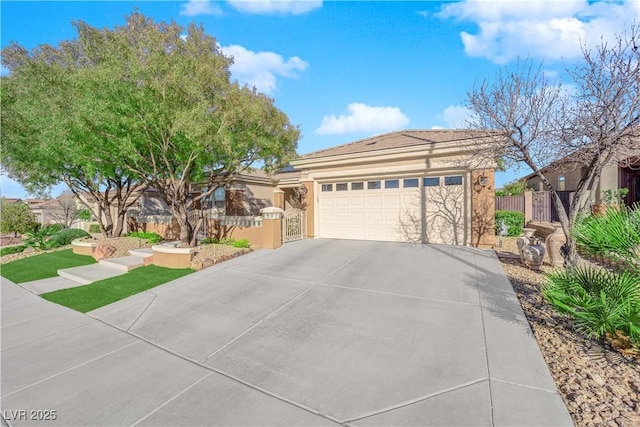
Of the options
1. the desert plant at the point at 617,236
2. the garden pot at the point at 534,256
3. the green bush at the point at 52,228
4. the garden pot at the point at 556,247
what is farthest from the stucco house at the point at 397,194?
the green bush at the point at 52,228

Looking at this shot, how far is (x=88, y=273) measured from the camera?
7.86m

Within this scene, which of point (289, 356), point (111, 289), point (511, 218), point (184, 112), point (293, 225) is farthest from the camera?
point (511, 218)

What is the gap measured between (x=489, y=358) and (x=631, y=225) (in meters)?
2.24

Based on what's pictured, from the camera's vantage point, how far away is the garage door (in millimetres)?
9336

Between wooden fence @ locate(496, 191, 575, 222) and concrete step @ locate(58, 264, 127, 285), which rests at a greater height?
wooden fence @ locate(496, 191, 575, 222)

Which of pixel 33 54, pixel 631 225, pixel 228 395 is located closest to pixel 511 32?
pixel 631 225

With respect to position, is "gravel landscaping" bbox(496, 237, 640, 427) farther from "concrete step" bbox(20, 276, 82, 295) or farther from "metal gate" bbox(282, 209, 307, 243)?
"concrete step" bbox(20, 276, 82, 295)

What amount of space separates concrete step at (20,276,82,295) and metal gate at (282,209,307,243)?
6098 millimetres

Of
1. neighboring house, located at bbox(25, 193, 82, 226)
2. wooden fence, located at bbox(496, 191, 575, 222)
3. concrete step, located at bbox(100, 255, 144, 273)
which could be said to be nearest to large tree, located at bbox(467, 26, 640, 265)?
wooden fence, located at bbox(496, 191, 575, 222)

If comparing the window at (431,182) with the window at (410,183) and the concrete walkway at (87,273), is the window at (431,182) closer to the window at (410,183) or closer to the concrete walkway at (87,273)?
the window at (410,183)

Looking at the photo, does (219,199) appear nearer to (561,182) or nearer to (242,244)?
(242,244)

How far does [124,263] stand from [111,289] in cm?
227

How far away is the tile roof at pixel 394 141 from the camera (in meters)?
9.53

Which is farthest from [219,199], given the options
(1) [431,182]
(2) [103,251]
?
(1) [431,182]
